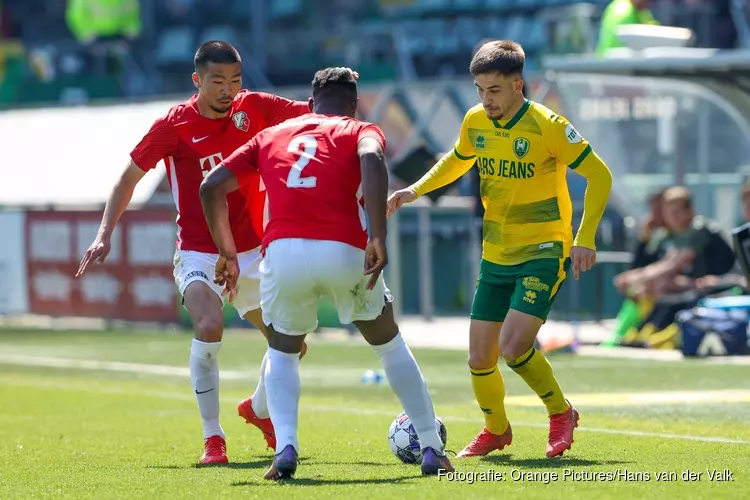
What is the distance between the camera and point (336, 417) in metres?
11.8

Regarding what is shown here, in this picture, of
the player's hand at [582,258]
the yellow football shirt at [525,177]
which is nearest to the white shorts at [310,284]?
the player's hand at [582,258]

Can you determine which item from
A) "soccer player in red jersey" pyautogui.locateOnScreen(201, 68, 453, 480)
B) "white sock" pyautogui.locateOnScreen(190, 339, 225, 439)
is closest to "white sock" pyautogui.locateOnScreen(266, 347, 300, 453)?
"soccer player in red jersey" pyautogui.locateOnScreen(201, 68, 453, 480)

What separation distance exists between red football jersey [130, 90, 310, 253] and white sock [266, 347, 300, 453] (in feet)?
5.24

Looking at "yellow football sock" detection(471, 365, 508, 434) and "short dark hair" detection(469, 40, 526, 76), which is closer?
"short dark hair" detection(469, 40, 526, 76)

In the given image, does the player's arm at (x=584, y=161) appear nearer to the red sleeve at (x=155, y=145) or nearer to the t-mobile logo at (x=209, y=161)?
the t-mobile logo at (x=209, y=161)

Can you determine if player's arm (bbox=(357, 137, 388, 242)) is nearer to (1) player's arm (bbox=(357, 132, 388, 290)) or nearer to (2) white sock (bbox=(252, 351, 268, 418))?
(1) player's arm (bbox=(357, 132, 388, 290))

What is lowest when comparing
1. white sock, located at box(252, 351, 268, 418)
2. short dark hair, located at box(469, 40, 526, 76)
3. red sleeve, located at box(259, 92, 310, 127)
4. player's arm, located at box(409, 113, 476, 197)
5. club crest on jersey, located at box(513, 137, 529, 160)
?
white sock, located at box(252, 351, 268, 418)

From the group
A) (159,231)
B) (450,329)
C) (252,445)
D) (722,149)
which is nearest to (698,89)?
(722,149)

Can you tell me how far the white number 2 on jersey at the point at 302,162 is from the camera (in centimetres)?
739

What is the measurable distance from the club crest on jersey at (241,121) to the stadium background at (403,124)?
8008 millimetres

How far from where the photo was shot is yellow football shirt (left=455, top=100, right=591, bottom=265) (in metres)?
8.41

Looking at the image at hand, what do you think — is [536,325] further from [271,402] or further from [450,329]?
[450,329]

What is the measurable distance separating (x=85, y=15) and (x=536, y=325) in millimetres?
26942

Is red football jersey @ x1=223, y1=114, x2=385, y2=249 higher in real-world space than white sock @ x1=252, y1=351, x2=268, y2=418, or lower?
higher
